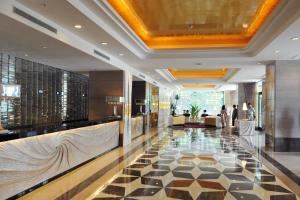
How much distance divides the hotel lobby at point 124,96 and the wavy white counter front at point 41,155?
0.02 meters

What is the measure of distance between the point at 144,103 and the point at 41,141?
32.8 feet

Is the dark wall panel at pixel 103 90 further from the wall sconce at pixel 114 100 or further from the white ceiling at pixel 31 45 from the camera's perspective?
the white ceiling at pixel 31 45

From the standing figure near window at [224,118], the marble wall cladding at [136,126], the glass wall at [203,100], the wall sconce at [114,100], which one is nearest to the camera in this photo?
the wall sconce at [114,100]

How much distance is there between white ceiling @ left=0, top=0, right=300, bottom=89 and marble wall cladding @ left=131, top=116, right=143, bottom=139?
2819mm

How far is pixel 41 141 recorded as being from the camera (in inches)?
178

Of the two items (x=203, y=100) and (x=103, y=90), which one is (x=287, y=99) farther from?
(x=203, y=100)

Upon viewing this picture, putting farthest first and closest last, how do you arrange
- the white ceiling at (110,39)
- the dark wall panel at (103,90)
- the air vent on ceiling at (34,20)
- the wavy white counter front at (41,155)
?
the dark wall panel at (103,90) < the white ceiling at (110,39) < the air vent on ceiling at (34,20) < the wavy white counter front at (41,155)

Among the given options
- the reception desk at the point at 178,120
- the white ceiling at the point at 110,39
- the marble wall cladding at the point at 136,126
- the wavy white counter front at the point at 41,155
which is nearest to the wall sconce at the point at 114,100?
the white ceiling at the point at 110,39

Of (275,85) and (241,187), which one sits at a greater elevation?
(275,85)

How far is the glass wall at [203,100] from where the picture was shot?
96.6ft

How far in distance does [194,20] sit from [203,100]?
24822mm

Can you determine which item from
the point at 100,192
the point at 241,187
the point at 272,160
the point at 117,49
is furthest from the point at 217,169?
the point at 117,49

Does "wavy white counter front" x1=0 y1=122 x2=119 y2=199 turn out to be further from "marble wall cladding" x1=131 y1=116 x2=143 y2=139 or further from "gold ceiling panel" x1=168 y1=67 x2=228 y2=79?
"gold ceiling panel" x1=168 y1=67 x2=228 y2=79

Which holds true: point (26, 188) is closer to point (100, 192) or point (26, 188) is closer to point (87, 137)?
point (100, 192)
